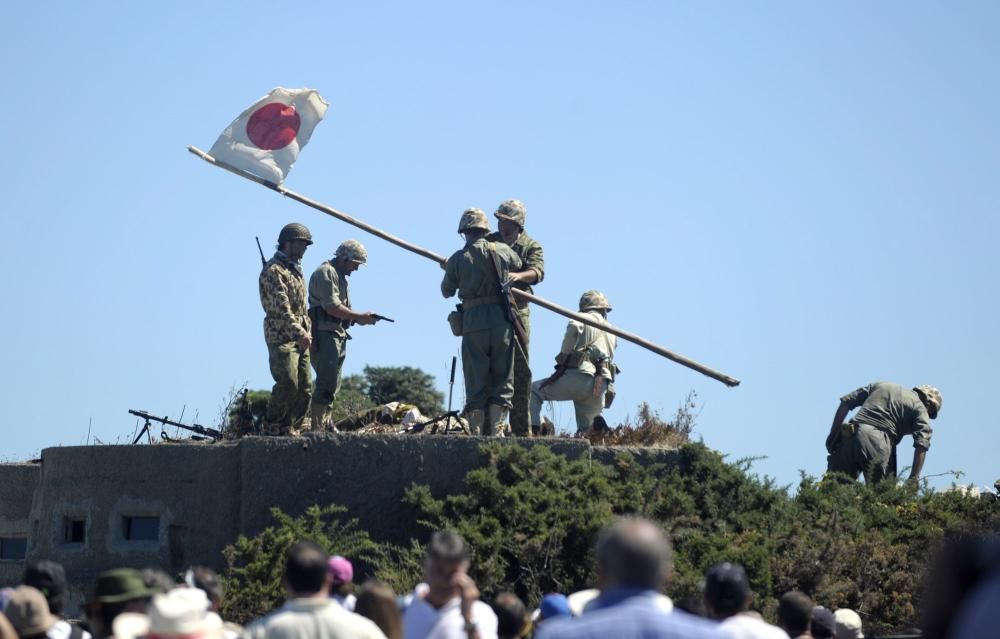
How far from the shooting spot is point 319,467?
13.6 m

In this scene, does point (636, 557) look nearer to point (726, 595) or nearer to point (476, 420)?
point (726, 595)

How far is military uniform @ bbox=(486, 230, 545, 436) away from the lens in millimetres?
14719

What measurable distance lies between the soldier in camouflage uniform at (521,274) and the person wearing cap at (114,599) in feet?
25.9

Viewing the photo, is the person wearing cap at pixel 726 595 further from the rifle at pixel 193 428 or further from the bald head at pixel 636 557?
the rifle at pixel 193 428

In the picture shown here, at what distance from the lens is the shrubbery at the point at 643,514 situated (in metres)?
12.6

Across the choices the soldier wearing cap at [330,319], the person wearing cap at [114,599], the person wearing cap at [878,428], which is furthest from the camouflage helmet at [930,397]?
the person wearing cap at [114,599]

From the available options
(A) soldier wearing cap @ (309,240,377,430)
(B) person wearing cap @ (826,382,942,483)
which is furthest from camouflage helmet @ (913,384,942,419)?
(A) soldier wearing cap @ (309,240,377,430)

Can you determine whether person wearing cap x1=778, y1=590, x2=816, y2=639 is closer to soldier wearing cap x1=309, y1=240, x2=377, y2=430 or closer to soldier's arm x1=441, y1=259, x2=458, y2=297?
soldier's arm x1=441, y1=259, x2=458, y2=297

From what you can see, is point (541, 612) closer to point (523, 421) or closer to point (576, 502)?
point (576, 502)

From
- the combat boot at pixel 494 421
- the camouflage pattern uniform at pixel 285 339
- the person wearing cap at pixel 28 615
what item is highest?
the camouflage pattern uniform at pixel 285 339

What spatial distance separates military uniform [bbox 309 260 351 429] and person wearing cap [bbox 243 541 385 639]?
8352mm

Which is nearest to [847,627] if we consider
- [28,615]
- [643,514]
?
[643,514]

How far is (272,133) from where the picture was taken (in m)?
16.3

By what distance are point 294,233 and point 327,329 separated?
1.01m
